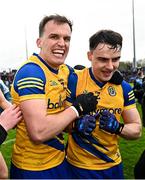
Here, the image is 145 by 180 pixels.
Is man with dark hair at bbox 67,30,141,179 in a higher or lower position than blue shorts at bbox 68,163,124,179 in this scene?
higher

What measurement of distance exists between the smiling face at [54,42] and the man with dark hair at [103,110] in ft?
1.22

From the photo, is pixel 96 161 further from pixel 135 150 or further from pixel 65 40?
pixel 135 150

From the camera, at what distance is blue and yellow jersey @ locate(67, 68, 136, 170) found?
3.16 m

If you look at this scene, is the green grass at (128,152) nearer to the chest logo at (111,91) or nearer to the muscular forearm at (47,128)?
the chest logo at (111,91)

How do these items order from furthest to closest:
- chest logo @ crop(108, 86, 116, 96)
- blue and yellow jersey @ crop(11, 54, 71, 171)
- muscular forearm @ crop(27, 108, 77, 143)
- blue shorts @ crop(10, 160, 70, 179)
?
chest logo @ crop(108, 86, 116, 96) → blue shorts @ crop(10, 160, 70, 179) → blue and yellow jersey @ crop(11, 54, 71, 171) → muscular forearm @ crop(27, 108, 77, 143)

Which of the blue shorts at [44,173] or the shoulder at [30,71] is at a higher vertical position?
the shoulder at [30,71]

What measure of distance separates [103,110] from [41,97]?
0.76 meters

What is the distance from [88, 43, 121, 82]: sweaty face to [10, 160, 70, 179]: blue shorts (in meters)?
0.85

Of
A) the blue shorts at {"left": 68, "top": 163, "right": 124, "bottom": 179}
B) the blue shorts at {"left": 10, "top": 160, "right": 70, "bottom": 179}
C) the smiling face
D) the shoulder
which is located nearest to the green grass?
the blue shorts at {"left": 68, "top": 163, "right": 124, "bottom": 179}

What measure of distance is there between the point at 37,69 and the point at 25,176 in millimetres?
845

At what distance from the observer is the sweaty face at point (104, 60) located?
309cm

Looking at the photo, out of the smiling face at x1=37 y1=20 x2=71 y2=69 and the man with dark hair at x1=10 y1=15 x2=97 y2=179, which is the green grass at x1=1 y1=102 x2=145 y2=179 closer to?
the man with dark hair at x1=10 y1=15 x2=97 y2=179

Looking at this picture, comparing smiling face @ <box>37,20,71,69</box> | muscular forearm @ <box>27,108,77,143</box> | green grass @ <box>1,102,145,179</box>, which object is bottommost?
green grass @ <box>1,102,145,179</box>

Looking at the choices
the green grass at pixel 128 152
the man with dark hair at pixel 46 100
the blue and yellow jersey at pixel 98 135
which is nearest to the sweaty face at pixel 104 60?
the blue and yellow jersey at pixel 98 135
